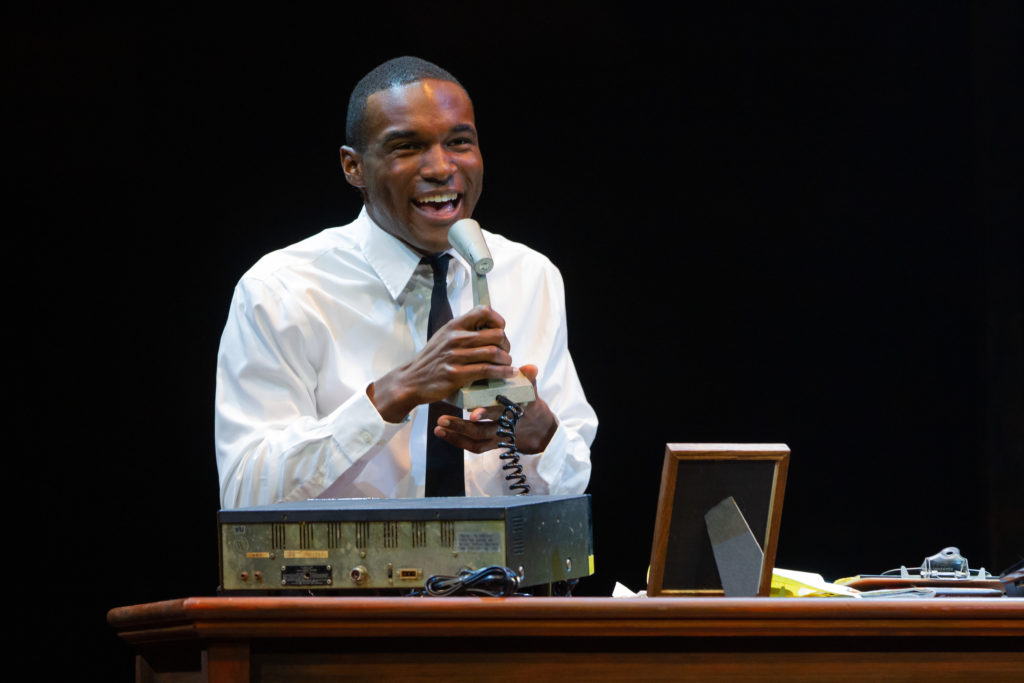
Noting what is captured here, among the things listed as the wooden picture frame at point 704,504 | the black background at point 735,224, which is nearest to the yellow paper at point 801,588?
the wooden picture frame at point 704,504

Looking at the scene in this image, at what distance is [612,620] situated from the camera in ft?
3.73

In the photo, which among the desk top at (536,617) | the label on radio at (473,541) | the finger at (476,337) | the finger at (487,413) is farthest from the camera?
the finger at (487,413)

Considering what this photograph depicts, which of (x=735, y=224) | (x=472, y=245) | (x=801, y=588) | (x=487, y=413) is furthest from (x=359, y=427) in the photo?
(x=735, y=224)

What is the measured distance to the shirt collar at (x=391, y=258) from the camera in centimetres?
228

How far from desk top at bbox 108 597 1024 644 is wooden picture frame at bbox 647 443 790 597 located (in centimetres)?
21

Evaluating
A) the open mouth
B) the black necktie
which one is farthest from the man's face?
the black necktie

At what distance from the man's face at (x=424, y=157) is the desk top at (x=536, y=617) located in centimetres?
118

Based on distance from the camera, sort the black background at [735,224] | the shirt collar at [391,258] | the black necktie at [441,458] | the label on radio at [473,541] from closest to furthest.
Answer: the label on radio at [473,541] → the black necktie at [441,458] → the shirt collar at [391,258] → the black background at [735,224]

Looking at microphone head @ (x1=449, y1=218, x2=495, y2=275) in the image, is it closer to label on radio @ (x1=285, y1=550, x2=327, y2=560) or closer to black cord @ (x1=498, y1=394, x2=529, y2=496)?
black cord @ (x1=498, y1=394, x2=529, y2=496)

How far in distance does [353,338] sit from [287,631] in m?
1.15

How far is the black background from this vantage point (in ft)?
10.4

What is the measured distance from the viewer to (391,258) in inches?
90.2

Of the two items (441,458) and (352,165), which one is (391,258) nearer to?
(352,165)

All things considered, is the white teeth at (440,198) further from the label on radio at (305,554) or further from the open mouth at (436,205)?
the label on radio at (305,554)
